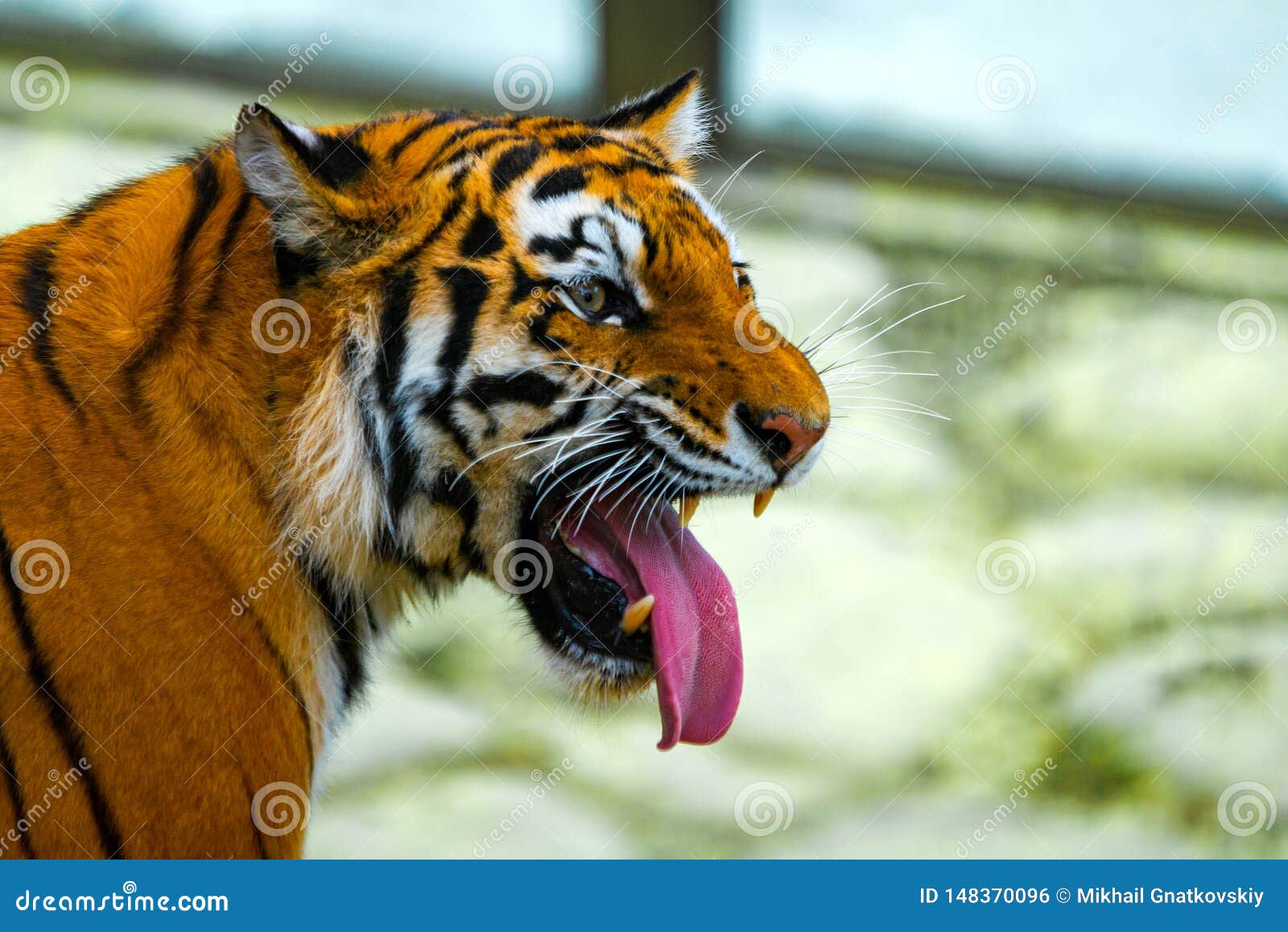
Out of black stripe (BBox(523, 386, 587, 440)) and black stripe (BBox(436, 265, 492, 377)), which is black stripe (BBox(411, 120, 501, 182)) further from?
black stripe (BBox(523, 386, 587, 440))

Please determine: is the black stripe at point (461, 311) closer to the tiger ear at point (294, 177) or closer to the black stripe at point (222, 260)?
the tiger ear at point (294, 177)

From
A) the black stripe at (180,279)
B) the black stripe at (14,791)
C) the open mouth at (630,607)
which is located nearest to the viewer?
the black stripe at (14,791)

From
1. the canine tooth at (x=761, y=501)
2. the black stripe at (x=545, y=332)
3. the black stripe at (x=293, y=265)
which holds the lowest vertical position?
the canine tooth at (x=761, y=501)

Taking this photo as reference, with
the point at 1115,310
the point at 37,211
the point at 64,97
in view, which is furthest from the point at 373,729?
the point at 1115,310

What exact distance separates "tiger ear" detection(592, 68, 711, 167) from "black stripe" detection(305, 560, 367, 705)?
0.94m

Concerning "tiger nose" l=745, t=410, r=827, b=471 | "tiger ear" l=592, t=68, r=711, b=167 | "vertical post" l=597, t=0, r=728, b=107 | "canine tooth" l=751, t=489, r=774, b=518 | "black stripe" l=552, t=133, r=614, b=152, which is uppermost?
"vertical post" l=597, t=0, r=728, b=107

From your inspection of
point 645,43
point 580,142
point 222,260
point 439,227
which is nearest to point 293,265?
point 222,260

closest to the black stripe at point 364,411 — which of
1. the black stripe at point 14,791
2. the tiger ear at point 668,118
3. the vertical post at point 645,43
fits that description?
the black stripe at point 14,791

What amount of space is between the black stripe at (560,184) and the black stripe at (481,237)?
78 mm

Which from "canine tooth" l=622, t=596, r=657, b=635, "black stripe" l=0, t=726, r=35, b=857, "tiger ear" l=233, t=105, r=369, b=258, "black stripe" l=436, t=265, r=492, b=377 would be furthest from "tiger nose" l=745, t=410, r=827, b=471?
"black stripe" l=0, t=726, r=35, b=857

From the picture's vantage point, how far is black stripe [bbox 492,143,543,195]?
171 centimetres

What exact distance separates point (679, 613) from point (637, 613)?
0.12 metres

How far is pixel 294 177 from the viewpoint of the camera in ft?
4.98

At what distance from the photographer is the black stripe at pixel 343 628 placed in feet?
5.38
